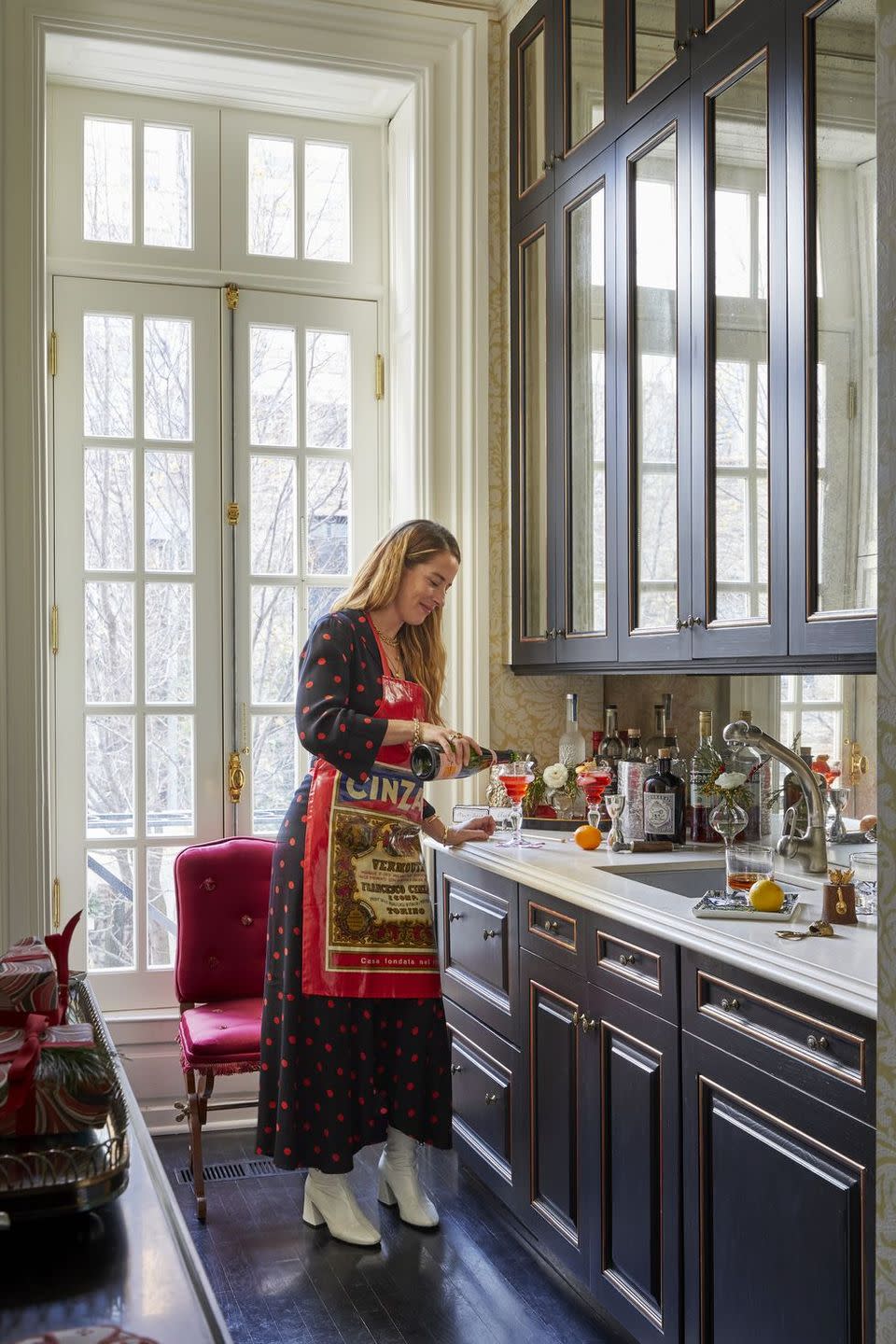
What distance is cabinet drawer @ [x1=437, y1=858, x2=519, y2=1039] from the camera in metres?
3.01

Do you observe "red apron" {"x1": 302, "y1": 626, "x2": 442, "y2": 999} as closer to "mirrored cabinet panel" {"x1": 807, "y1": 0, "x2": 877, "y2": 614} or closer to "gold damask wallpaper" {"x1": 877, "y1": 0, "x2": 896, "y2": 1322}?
"mirrored cabinet panel" {"x1": 807, "y1": 0, "x2": 877, "y2": 614}

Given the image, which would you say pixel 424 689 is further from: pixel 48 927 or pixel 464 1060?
pixel 48 927

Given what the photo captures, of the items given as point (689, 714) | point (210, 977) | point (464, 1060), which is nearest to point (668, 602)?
point (689, 714)

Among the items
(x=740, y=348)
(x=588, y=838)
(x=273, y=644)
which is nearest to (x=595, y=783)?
(x=588, y=838)

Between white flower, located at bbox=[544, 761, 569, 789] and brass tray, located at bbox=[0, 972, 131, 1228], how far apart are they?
2395 mm

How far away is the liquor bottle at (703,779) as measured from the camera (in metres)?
2.89

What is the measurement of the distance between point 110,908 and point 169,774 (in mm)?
448

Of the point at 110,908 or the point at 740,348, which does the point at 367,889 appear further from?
→ the point at 740,348

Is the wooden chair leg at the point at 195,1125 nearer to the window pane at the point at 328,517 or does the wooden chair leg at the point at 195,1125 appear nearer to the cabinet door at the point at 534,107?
the window pane at the point at 328,517

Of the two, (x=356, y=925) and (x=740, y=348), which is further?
(x=356, y=925)

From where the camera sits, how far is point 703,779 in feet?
9.75

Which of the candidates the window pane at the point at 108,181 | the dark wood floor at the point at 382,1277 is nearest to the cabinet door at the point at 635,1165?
the dark wood floor at the point at 382,1277

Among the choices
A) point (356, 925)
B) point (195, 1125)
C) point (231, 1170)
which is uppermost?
point (356, 925)

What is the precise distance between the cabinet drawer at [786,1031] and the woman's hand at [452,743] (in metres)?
0.76
